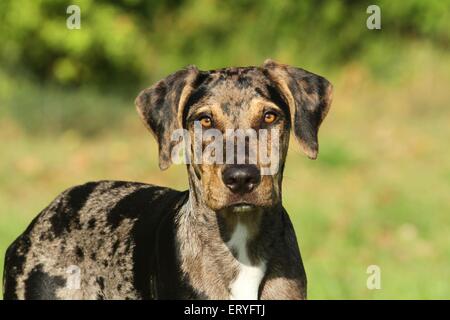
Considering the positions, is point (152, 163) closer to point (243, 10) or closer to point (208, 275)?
point (243, 10)

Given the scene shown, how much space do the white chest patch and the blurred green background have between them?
438 cm

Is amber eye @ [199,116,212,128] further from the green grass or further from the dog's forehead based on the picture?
the green grass

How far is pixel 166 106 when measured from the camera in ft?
19.1

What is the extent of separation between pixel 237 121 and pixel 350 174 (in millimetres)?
11049

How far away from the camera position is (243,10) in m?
23.2

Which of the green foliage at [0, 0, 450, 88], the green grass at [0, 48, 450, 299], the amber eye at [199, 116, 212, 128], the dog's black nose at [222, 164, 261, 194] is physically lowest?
the green grass at [0, 48, 450, 299]

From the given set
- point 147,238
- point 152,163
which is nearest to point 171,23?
point 152,163

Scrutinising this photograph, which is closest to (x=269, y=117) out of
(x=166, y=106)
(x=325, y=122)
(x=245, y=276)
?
(x=166, y=106)

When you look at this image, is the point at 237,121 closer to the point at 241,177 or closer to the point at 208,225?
the point at 241,177

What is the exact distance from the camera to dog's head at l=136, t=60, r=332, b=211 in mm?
5215

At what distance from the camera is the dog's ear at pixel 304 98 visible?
5.67 meters

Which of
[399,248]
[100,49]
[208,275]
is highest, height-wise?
[100,49]

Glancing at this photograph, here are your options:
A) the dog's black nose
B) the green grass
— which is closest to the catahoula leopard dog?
the dog's black nose

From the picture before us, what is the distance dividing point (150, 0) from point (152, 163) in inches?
289
